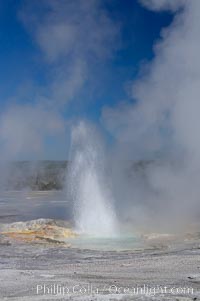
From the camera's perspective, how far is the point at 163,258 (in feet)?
28.2

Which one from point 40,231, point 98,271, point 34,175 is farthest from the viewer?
point 34,175

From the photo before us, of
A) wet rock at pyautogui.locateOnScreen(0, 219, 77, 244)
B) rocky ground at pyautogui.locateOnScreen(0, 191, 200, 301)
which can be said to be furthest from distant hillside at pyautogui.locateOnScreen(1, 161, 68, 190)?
rocky ground at pyautogui.locateOnScreen(0, 191, 200, 301)

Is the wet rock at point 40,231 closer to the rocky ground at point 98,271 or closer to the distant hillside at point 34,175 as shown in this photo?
the rocky ground at point 98,271

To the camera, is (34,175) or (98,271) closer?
(98,271)

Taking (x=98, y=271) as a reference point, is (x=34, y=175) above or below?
above

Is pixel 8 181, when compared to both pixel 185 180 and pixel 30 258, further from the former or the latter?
pixel 30 258

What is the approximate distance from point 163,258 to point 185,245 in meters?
2.08

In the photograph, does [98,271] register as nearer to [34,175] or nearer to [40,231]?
[40,231]

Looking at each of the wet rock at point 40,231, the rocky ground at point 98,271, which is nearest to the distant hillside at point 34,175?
the wet rock at point 40,231

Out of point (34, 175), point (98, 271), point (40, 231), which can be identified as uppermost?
point (34, 175)

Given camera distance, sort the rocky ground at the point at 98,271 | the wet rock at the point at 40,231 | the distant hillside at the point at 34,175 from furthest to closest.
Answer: the distant hillside at the point at 34,175, the wet rock at the point at 40,231, the rocky ground at the point at 98,271

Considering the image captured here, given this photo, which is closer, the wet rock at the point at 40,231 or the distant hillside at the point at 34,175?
the wet rock at the point at 40,231

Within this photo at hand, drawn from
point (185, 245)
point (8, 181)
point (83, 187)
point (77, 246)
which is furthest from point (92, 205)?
point (8, 181)

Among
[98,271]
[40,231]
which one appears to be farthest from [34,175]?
[98,271]
